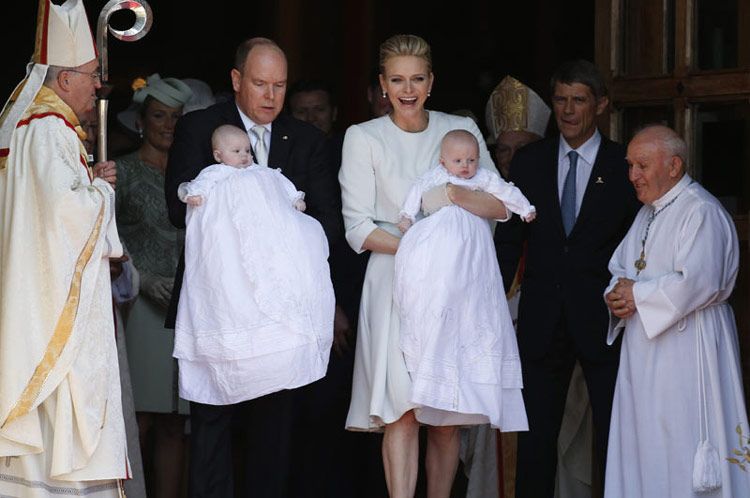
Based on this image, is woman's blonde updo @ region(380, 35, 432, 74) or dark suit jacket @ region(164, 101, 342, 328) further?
woman's blonde updo @ region(380, 35, 432, 74)

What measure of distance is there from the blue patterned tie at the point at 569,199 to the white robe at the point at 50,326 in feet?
6.45

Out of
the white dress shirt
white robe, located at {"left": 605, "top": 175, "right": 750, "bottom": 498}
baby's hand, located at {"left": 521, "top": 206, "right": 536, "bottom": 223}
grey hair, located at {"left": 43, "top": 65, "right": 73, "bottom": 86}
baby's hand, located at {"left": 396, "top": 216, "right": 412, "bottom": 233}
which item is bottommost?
white robe, located at {"left": 605, "top": 175, "right": 750, "bottom": 498}

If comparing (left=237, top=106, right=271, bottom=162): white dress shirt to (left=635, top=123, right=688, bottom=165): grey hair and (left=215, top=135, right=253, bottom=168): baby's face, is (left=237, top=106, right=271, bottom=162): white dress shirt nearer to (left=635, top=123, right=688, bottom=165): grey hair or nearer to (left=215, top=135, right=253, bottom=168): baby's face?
(left=215, top=135, right=253, bottom=168): baby's face

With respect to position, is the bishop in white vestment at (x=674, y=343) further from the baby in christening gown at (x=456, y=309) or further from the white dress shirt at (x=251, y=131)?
the white dress shirt at (x=251, y=131)

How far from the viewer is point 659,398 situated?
646 centimetres

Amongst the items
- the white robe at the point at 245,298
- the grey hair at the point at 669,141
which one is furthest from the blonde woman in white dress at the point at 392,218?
the grey hair at the point at 669,141

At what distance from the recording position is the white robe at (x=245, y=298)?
605 cm

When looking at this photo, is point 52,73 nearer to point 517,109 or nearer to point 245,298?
point 245,298

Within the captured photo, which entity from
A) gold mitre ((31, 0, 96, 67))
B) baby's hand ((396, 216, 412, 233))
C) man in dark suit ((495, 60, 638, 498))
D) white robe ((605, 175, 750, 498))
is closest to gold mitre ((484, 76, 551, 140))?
man in dark suit ((495, 60, 638, 498))

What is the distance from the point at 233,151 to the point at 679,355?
6.09 ft

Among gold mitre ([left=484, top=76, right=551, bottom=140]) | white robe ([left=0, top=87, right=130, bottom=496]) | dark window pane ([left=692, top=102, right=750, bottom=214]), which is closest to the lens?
white robe ([left=0, top=87, right=130, bottom=496])

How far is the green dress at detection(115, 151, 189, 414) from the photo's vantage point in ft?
24.1

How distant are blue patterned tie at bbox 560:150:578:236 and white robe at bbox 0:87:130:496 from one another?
1.97 metres

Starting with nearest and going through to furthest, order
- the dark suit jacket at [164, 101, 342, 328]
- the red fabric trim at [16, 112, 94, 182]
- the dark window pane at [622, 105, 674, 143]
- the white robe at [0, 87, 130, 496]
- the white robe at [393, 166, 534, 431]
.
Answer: the white robe at [0, 87, 130, 496], the red fabric trim at [16, 112, 94, 182], the white robe at [393, 166, 534, 431], the dark suit jacket at [164, 101, 342, 328], the dark window pane at [622, 105, 674, 143]
